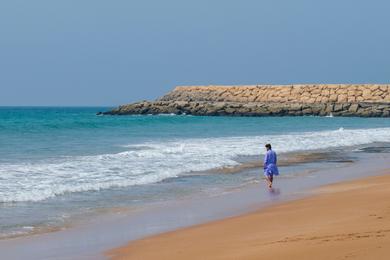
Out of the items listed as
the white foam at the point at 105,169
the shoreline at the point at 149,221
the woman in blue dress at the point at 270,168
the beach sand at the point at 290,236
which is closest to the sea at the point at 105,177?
the white foam at the point at 105,169

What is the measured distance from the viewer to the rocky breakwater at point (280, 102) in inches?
2830

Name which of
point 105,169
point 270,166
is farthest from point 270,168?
point 105,169

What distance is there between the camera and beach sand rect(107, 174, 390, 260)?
6.96m

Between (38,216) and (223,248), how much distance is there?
419 cm

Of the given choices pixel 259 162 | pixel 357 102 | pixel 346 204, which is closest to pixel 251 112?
pixel 357 102

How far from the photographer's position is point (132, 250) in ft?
26.4

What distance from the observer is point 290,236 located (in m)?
8.06

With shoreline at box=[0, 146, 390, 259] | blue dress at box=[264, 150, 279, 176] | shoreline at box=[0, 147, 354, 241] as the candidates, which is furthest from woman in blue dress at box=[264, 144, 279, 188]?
shoreline at box=[0, 147, 354, 241]

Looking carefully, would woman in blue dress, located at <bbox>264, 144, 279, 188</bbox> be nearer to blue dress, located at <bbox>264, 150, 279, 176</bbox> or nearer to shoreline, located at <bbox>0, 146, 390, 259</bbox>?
blue dress, located at <bbox>264, 150, 279, 176</bbox>

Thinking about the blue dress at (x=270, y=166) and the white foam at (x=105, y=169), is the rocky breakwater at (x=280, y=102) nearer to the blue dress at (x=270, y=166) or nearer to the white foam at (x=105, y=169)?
the white foam at (x=105, y=169)

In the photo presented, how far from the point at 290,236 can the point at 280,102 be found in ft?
226

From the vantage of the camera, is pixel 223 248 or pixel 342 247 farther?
pixel 223 248

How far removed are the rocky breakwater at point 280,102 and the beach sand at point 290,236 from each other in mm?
60987

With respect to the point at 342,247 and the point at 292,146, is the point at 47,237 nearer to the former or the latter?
the point at 342,247
